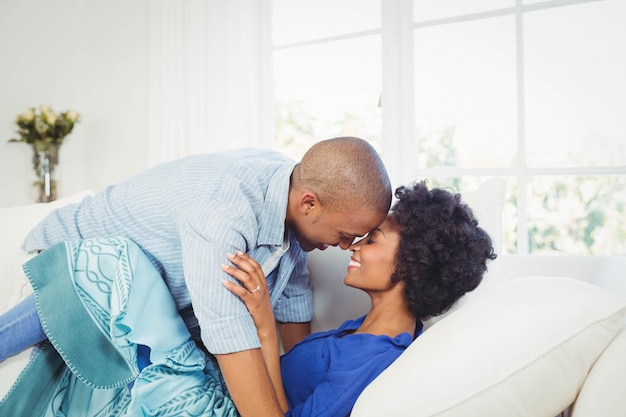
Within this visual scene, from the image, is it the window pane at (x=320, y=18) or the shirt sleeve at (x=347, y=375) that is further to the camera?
the window pane at (x=320, y=18)

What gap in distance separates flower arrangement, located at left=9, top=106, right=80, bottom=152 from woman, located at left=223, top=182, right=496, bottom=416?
2.49 metres

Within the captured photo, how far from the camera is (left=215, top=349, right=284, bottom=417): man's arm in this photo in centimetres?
117

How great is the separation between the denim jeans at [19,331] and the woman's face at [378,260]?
2.52ft

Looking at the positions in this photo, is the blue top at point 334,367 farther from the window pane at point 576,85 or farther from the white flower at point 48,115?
the white flower at point 48,115

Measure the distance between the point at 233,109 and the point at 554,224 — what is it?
70.3 inches

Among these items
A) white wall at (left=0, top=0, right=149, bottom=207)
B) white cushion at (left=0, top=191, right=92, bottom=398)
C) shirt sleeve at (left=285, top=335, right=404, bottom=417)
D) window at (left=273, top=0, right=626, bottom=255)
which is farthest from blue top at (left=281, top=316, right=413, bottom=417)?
white wall at (left=0, top=0, right=149, bottom=207)

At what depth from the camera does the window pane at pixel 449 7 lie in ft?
9.09

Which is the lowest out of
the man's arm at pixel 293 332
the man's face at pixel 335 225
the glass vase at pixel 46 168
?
the man's arm at pixel 293 332

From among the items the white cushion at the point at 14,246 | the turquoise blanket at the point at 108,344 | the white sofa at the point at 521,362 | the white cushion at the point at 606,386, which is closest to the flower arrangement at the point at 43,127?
the white cushion at the point at 14,246

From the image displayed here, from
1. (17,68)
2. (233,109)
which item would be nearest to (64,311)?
(233,109)

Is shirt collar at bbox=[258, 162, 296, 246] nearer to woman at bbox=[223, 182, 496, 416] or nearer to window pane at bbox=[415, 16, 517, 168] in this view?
woman at bbox=[223, 182, 496, 416]

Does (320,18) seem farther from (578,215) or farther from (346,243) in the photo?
(346,243)

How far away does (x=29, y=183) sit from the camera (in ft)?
11.8

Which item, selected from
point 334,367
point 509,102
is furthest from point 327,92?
point 334,367
